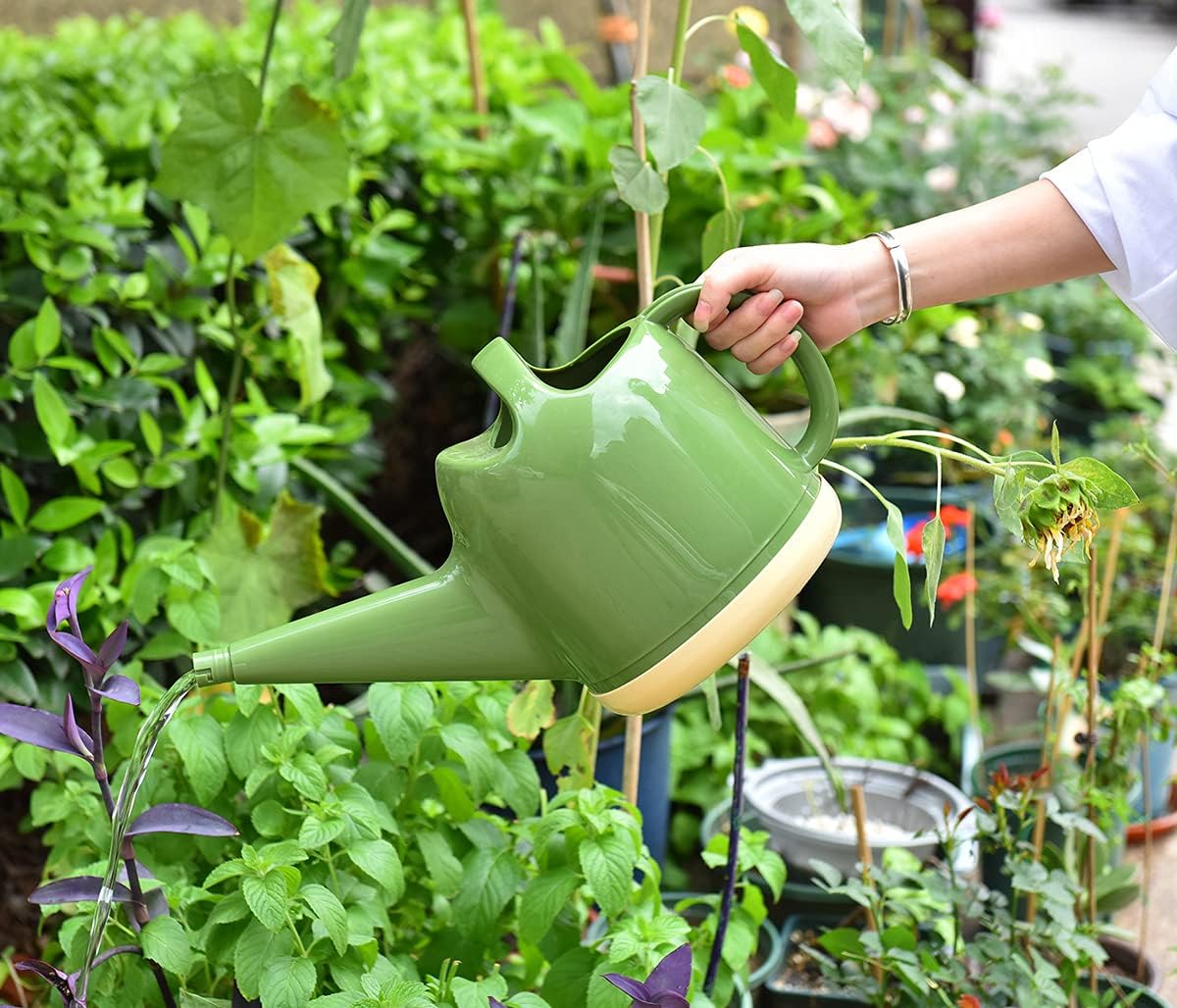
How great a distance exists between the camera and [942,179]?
3.53 m

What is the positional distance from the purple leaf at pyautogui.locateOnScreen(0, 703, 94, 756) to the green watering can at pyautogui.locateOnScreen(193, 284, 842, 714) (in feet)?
0.38

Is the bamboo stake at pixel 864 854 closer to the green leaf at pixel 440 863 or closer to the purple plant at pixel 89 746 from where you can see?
the green leaf at pixel 440 863

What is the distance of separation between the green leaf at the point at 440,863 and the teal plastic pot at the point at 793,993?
547mm

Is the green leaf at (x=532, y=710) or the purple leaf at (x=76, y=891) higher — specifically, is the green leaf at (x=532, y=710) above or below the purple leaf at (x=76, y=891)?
below

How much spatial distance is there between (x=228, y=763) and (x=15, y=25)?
369 centimetres

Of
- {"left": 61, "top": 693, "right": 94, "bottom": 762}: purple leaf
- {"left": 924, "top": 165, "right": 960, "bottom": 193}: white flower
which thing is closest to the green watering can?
{"left": 61, "top": 693, "right": 94, "bottom": 762}: purple leaf

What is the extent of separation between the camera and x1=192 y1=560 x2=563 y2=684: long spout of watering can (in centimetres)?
91

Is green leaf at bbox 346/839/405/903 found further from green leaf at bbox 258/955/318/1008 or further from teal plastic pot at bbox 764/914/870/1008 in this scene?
teal plastic pot at bbox 764/914/870/1008

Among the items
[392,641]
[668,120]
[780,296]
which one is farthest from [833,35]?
[392,641]

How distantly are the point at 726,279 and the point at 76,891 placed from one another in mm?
637

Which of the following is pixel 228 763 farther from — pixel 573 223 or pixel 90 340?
pixel 573 223

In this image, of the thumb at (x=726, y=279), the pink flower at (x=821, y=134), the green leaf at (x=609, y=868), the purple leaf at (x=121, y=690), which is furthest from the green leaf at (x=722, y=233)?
the pink flower at (x=821, y=134)

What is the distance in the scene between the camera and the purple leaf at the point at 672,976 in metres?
0.94

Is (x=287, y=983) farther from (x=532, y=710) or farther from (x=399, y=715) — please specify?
(x=532, y=710)
